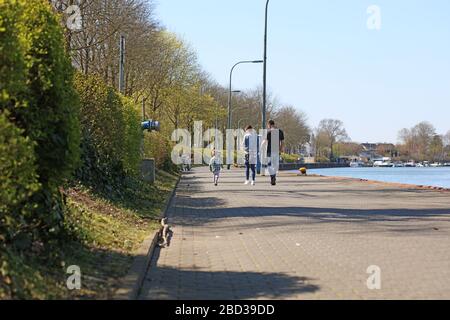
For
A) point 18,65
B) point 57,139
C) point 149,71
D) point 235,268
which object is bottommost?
point 235,268

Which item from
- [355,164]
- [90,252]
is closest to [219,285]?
[90,252]

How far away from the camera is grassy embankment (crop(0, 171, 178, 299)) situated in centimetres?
660

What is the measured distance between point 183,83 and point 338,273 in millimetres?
49319

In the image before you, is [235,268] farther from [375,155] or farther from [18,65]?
[375,155]

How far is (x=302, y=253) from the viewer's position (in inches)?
406

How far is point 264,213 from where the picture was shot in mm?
16375

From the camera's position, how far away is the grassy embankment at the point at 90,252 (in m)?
6.60

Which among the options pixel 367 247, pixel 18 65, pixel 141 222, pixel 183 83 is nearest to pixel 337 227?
pixel 367 247

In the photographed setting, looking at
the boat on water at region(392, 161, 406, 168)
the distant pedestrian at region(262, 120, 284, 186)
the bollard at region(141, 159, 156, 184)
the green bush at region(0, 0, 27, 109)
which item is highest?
the green bush at region(0, 0, 27, 109)

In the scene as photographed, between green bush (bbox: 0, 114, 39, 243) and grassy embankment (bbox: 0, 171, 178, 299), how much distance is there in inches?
14.8

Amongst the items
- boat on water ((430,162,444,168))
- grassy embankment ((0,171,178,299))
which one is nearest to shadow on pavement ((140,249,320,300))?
grassy embankment ((0,171,178,299))

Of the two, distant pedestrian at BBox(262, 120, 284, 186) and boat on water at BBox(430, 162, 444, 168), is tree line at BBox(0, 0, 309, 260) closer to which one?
distant pedestrian at BBox(262, 120, 284, 186)

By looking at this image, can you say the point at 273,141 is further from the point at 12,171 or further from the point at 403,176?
the point at 403,176

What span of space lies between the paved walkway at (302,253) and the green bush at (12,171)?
5.34 ft
